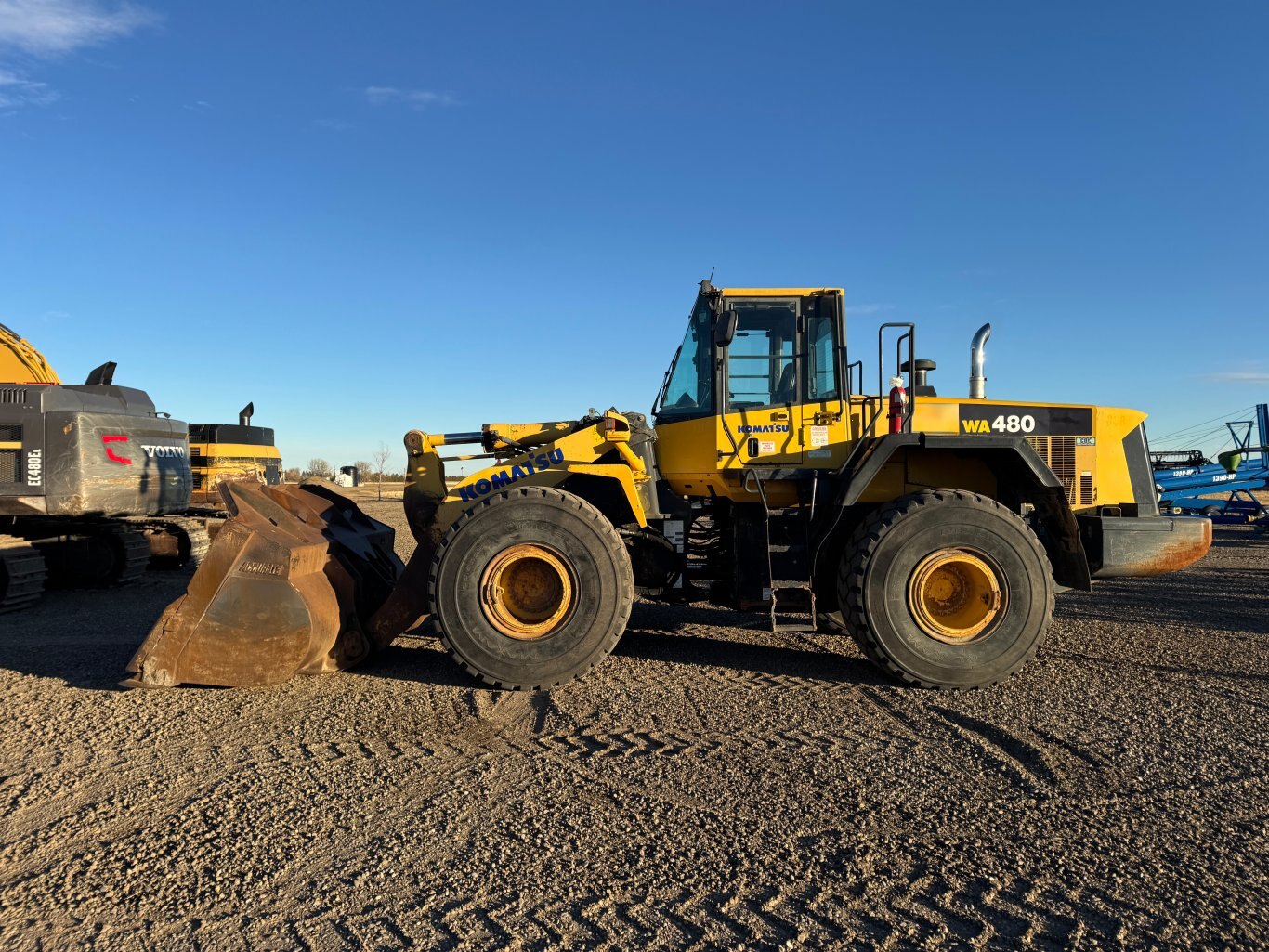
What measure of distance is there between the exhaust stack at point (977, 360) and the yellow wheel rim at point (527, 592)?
361 centimetres

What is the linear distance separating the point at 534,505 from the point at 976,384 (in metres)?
3.69

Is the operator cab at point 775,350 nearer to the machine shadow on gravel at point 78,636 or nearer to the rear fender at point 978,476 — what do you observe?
the rear fender at point 978,476

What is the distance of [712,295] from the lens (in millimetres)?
6027

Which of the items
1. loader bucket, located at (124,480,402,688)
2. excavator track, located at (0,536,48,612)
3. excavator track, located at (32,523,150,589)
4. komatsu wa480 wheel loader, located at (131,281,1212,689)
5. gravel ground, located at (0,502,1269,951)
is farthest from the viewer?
excavator track, located at (32,523,150,589)

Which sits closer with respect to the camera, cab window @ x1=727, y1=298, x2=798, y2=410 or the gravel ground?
the gravel ground

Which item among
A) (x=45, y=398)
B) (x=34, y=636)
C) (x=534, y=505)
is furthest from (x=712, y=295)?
(x=45, y=398)

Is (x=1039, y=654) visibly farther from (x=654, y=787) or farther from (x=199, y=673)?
(x=199, y=673)

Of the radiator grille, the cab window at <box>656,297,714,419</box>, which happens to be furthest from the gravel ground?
the cab window at <box>656,297,714,419</box>

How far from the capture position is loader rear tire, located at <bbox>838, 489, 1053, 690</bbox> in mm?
5281

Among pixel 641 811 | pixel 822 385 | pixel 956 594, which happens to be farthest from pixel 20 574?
pixel 956 594

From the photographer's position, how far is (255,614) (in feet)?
16.3

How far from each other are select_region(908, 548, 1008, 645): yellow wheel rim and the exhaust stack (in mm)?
1584

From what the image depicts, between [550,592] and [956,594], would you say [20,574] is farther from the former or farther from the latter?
[956,594]

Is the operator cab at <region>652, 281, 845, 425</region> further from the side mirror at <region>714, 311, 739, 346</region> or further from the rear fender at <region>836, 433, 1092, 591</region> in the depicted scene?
the rear fender at <region>836, 433, 1092, 591</region>
